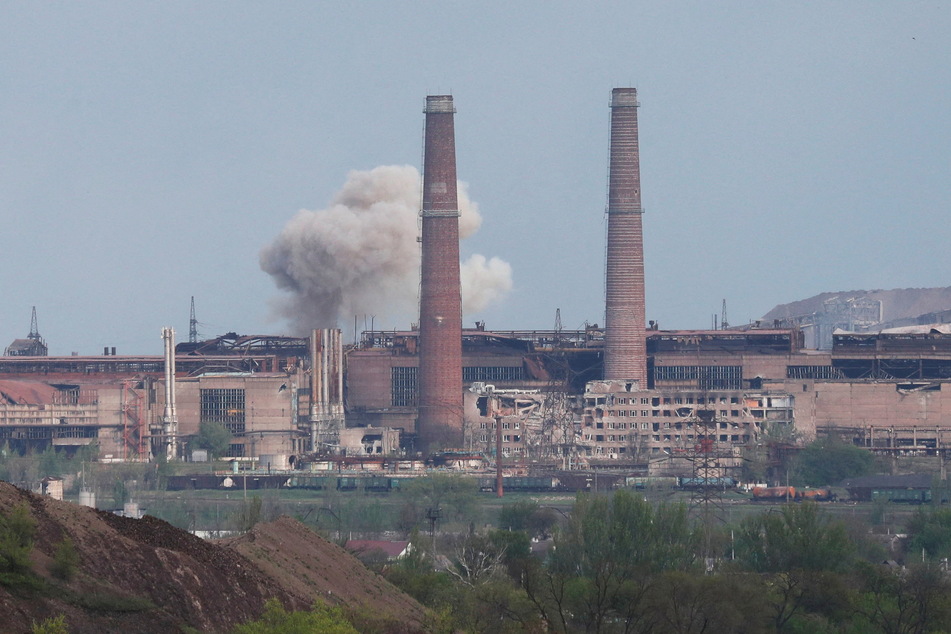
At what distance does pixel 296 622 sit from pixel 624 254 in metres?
85.0

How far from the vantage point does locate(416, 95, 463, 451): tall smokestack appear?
112m

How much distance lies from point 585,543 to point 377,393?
64892mm

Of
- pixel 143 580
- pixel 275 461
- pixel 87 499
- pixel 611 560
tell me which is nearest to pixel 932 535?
pixel 611 560

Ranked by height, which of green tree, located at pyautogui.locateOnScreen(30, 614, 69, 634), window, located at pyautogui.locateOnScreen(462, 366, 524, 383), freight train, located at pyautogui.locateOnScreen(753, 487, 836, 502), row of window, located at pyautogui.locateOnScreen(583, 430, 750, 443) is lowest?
freight train, located at pyautogui.locateOnScreen(753, 487, 836, 502)

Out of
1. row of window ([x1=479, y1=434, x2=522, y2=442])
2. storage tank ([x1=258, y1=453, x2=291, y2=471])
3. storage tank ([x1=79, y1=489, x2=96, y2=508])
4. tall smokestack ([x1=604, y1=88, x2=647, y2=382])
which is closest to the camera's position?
storage tank ([x1=79, y1=489, x2=96, y2=508])

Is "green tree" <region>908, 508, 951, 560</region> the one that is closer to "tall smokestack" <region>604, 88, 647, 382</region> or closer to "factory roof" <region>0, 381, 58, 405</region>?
"tall smokestack" <region>604, 88, 647, 382</region>

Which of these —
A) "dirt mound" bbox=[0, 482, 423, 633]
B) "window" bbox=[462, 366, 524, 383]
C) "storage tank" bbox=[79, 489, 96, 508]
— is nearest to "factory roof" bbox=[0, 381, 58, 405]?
"window" bbox=[462, 366, 524, 383]

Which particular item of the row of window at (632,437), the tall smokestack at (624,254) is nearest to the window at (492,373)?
the tall smokestack at (624,254)

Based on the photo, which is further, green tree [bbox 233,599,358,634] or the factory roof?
the factory roof

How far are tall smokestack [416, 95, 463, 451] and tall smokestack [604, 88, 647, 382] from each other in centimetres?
851

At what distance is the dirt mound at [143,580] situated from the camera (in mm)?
28406

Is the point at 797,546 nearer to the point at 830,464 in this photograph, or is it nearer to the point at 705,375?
the point at 830,464

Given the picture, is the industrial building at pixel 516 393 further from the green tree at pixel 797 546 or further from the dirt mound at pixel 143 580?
the dirt mound at pixel 143 580

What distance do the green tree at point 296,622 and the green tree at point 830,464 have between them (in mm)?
70555
